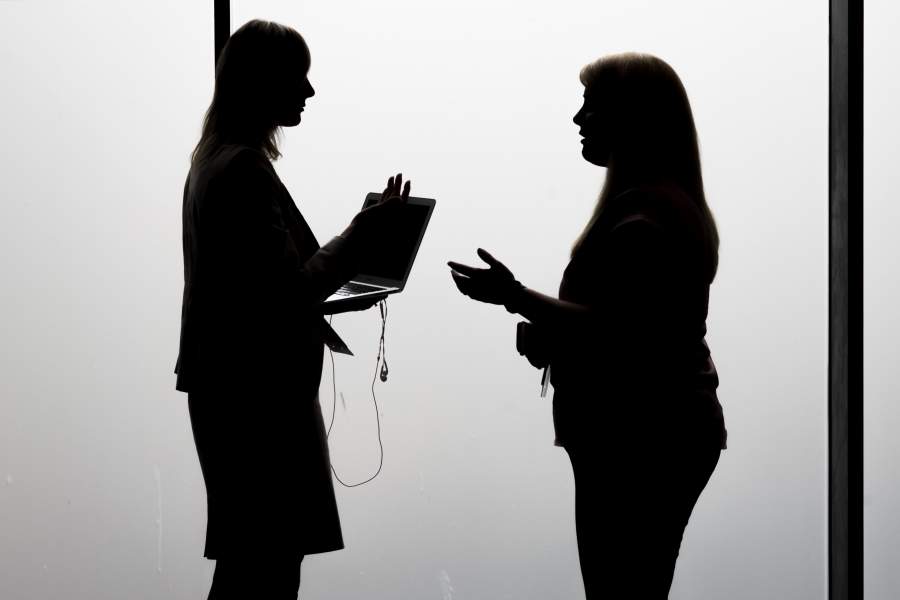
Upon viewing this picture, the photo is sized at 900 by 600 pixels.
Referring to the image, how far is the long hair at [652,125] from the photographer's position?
4.37ft

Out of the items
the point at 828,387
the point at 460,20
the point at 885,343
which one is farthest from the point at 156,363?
the point at 885,343

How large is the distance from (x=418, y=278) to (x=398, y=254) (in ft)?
1.80

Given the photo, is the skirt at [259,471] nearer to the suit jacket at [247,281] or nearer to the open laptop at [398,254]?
the suit jacket at [247,281]

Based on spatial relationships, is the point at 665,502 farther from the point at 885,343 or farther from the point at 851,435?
the point at 885,343

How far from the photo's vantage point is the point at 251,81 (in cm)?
135

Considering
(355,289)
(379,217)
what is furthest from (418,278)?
(379,217)

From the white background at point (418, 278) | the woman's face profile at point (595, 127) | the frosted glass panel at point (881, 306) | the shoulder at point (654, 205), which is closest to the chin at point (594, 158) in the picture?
the woman's face profile at point (595, 127)

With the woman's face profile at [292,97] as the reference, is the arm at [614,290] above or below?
below

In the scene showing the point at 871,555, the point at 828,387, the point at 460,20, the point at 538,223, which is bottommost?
the point at 871,555

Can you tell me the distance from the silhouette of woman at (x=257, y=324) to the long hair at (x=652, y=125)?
1.45ft

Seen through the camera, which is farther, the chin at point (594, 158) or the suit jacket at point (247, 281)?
the chin at point (594, 158)

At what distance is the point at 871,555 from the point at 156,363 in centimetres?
187

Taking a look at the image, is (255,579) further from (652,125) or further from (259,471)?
(652,125)

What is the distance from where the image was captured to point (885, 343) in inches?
80.6
